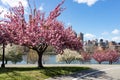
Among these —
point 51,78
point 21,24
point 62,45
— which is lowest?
point 51,78

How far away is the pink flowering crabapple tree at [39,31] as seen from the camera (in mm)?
25781

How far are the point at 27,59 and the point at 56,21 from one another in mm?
38239

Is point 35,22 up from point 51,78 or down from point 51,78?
up

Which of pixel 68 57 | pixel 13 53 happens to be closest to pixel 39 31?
pixel 13 53

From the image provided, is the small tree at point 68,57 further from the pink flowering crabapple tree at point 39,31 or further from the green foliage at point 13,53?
the pink flowering crabapple tree at point 39,31

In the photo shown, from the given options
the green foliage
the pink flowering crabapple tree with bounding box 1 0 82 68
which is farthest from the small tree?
the pink flowering crabapple tree with bounding box 1 0 82 68

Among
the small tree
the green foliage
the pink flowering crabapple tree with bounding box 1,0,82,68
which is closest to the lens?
the pink flowering crabapple tree with bounding box 1,0,82,68

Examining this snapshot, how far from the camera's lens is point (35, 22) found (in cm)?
2727

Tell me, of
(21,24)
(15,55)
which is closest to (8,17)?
(21,24)

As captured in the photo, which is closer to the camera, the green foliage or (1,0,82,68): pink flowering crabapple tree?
(1,0,82,68): pink flowering crabapple tree

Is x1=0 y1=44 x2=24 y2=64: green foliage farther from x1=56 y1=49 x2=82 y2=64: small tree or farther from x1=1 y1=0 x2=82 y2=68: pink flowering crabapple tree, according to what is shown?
x1=1 y1=0 x2=82 y2=68: pink flowering crabapple tree

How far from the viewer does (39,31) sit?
86.5 ft

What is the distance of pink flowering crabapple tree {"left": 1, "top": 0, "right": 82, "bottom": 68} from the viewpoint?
84.6 feet

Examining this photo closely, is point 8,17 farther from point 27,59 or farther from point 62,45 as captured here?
point 27,59
